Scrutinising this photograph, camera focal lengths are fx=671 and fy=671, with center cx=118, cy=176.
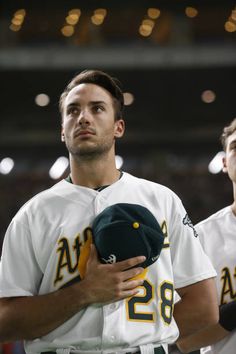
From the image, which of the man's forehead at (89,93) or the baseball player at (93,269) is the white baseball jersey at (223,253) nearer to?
the baseball player at (93,269)

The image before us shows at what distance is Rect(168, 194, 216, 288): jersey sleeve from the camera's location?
2711 mm

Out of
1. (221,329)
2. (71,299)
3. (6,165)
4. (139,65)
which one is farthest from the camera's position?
(6,165)

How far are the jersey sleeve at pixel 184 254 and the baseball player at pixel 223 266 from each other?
1.80 ft

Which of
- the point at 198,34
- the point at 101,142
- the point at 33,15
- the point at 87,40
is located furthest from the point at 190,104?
the point at 101,142

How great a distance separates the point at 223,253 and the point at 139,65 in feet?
56.1

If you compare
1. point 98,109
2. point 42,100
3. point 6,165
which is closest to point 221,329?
point 98,109

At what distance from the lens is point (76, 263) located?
8.45 ft

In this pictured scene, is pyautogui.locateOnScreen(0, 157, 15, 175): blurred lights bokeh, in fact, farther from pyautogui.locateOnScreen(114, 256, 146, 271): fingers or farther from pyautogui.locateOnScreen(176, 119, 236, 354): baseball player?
pyautogui.locateOnScreen(114, 256, 146, 271): fingers

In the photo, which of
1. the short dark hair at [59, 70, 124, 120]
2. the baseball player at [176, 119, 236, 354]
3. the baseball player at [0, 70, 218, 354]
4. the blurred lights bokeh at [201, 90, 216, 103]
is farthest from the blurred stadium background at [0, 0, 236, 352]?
the baseball player at [0, 70, 218, 354]

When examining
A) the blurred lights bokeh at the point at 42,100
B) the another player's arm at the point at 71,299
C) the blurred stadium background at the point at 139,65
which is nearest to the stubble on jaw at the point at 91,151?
the another player's arm at the point at 71,299

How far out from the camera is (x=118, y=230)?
7.98 feet

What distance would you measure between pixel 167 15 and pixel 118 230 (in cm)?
1841

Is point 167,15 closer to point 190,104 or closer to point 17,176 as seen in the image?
point 190,104

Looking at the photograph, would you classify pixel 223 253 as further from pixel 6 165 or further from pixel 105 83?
pixel 6 165
